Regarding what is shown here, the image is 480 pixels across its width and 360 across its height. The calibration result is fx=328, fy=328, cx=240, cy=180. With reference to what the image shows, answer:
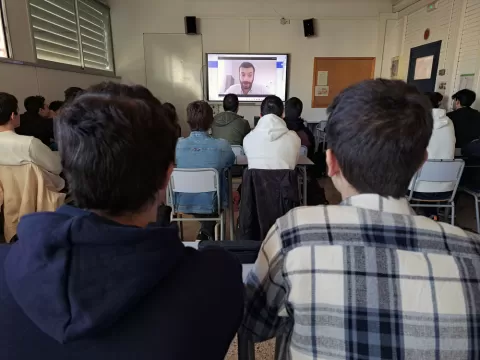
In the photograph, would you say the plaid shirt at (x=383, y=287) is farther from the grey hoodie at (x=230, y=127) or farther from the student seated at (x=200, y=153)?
the grey hoodie at (x=230, y=127)

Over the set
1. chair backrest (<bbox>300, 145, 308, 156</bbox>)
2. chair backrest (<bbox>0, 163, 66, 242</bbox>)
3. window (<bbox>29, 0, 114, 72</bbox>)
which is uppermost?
window (<bbox>29, 0, 114, 72</bbox>)

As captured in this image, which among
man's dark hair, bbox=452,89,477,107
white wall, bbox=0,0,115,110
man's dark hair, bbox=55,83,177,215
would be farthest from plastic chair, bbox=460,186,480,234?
white wall, bbox=0,0,115,110

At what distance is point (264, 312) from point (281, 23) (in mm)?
6242

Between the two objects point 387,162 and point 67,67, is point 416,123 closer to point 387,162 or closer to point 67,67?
point 387,162

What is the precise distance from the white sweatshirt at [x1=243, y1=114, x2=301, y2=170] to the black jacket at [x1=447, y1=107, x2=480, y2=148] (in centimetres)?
221

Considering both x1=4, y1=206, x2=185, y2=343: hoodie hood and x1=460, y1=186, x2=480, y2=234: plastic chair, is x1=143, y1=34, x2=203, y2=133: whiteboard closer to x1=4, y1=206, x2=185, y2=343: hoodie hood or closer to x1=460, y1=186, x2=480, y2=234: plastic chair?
x1=460, y1=186, x2=480, y2=234: plastic chair

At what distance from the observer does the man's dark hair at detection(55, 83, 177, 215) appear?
558mm

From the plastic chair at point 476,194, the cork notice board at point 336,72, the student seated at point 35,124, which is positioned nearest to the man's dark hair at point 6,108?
the student seated at point 35,124

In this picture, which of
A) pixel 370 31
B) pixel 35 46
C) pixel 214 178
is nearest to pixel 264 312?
pixel 214 178

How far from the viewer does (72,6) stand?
477 cm

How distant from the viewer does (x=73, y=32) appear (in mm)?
4840

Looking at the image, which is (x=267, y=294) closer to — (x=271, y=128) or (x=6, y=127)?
(x=271, y=128)

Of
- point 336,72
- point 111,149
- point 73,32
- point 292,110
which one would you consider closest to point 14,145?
point 111,149

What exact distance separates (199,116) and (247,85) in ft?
13.8
